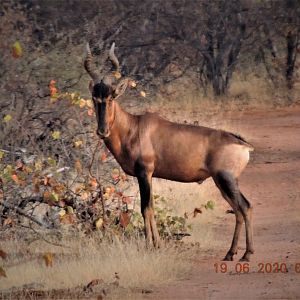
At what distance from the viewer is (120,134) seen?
10.3 m

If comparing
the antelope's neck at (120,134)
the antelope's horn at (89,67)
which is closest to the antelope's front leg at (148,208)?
the antelope's neck at (120,134)

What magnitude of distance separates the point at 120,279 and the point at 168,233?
1.98 metres

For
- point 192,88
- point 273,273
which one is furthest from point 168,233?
point 192,88

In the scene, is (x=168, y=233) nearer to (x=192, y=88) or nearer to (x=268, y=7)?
(x=192, y=88)

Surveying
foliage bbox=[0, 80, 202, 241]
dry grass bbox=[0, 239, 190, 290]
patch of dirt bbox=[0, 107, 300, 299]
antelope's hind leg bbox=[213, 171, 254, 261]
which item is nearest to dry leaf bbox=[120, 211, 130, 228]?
foliage bbox=[0, 80, 202, 241]

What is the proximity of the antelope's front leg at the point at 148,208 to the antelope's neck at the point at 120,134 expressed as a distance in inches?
13.6

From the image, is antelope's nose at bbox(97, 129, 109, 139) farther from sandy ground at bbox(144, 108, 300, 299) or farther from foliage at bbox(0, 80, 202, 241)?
sandy ground at bbox(144, 108, 300, 299)

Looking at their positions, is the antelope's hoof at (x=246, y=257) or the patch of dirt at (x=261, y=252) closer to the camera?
the patch of dirt at (x=261, y=252)

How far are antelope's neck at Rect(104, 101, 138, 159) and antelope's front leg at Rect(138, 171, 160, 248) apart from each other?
345mm

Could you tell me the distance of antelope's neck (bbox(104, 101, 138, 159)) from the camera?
10.3 metres

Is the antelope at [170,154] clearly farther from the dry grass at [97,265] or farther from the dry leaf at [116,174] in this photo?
the dry leaf at [116,174]

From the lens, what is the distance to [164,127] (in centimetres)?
1038

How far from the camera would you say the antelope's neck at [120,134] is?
10273 mm

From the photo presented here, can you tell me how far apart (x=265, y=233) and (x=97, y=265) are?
10.5ft
